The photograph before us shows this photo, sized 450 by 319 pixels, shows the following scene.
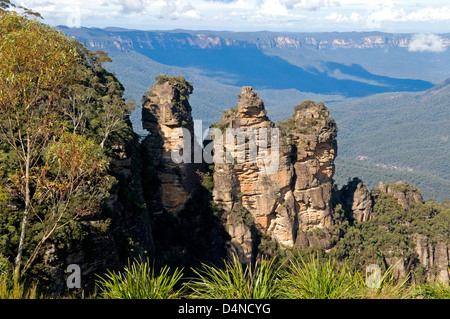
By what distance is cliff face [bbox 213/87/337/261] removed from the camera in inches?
1292

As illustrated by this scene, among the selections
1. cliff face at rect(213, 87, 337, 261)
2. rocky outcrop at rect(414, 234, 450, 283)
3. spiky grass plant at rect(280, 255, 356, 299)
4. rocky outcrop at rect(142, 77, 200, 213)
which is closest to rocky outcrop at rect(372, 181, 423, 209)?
rocky outcrop at rect(414, 234, 450, 283)

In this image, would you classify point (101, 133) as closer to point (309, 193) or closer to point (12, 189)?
point (12, 189)

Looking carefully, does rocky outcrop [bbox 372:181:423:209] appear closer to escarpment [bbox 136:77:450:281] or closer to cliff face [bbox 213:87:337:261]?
escarpment [bbox 136:77:450:281]

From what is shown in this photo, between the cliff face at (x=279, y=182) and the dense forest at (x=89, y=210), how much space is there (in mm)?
1368

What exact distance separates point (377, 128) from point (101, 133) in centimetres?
18778

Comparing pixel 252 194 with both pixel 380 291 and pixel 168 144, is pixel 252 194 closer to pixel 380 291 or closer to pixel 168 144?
pixel 168 144

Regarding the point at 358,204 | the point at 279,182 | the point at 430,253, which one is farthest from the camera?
the point at 358,204

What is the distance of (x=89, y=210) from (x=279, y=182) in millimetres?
19194

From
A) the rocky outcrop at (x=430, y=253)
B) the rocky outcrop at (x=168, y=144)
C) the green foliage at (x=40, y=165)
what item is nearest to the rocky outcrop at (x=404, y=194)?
the rocky outcrop at (x=430, y=253)

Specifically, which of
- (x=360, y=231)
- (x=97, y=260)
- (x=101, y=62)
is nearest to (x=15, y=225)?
(x=97, y=260)

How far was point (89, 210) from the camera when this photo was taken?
1714cm

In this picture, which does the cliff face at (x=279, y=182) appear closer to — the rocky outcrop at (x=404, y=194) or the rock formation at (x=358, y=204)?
the rock formation at (x=358, y=204)

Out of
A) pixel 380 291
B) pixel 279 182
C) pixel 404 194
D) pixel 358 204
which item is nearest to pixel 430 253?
pixel 404 194

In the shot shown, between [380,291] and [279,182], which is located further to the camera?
[279,182]
